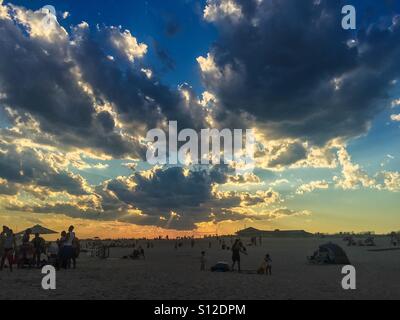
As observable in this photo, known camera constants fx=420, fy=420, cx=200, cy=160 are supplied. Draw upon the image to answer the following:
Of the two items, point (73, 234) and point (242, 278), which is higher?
point (73, 234)

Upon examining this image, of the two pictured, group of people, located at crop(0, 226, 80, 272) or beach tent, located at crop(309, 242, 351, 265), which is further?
beach tent, located at crop(309, 242, 351, 265)

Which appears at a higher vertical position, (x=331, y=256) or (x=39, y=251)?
(x=39, y=251)

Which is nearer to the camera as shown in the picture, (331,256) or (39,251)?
(39,251)

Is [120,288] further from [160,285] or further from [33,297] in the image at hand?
[33,297]

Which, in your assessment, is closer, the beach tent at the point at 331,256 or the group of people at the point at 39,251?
the group of people at the point at 39,251

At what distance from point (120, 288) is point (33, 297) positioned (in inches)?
132

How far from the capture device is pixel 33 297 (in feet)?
40.2

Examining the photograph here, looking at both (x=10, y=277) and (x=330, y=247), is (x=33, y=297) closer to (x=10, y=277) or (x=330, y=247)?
(x=10, y=277)

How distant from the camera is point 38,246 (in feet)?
69.9
